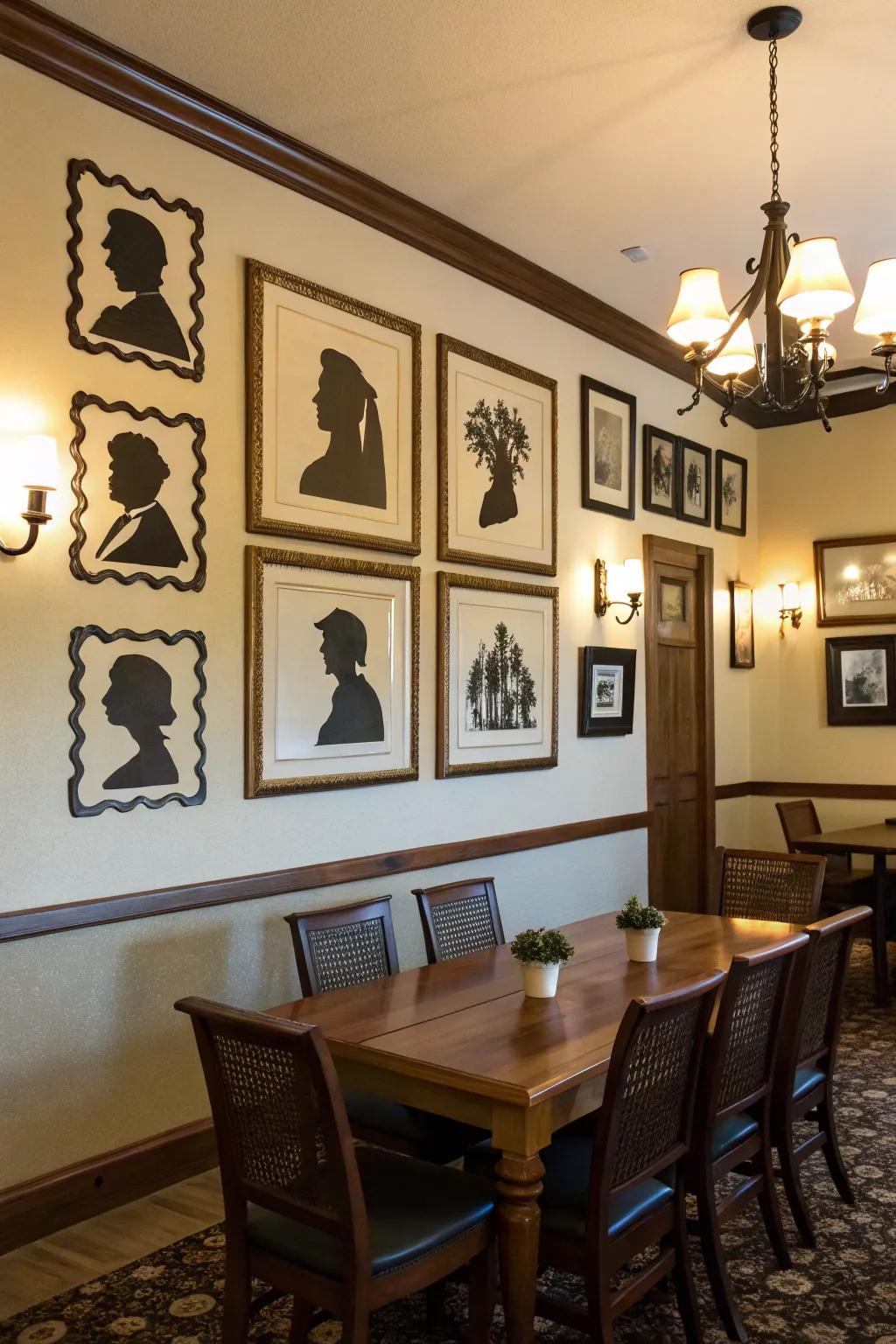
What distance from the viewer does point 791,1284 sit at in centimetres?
287

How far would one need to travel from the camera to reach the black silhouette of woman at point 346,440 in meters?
4.14

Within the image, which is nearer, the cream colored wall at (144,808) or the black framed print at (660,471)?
the cream colored wall at (144,808)

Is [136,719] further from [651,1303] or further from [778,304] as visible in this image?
[778,304]

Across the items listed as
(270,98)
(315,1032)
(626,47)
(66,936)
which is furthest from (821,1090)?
(270,98)

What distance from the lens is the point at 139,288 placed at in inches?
139

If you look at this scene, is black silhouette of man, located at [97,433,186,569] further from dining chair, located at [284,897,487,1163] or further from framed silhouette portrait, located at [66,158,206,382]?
dining chair, located at [284,897,487,1163]

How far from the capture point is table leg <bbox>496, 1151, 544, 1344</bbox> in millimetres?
2182

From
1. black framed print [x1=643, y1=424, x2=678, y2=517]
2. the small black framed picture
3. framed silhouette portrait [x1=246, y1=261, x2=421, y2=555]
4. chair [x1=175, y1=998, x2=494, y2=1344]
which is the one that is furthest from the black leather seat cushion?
black framed print [x1=643, y1=424, x2=678, y2=517]

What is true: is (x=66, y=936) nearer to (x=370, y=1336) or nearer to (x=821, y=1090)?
(x=370, y=1336)

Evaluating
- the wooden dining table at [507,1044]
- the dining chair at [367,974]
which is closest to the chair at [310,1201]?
the wooden dining table at [507,1044]

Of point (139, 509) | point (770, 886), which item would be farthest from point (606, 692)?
point (139, 509)

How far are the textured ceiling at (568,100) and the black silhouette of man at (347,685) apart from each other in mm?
1773

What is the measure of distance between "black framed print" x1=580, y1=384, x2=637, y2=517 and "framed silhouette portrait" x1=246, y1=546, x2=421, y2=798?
1.65 meters

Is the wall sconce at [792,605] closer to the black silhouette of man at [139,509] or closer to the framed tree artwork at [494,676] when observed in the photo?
the framed tree artwork at [494,676]
